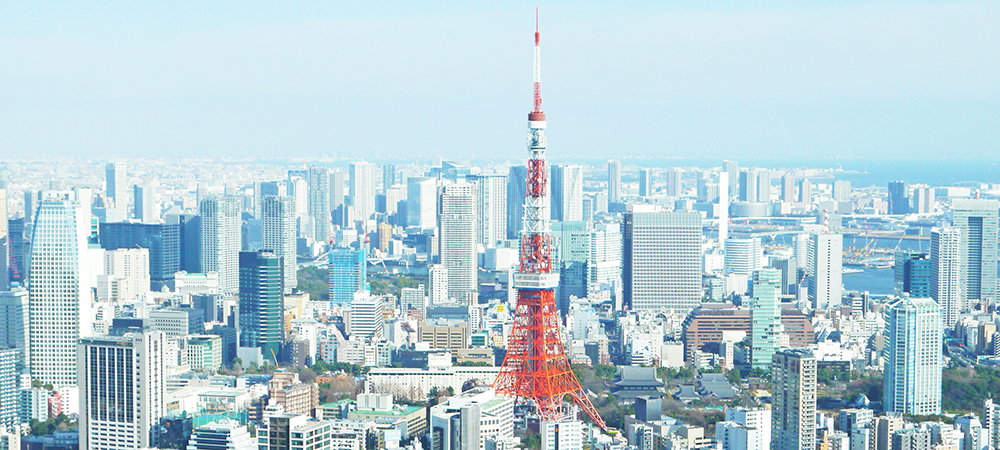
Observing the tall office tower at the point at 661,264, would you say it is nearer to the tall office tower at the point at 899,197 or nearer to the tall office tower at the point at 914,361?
the tall office tower at the point at 914,361

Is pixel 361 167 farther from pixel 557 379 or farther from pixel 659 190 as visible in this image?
pixel 557 379

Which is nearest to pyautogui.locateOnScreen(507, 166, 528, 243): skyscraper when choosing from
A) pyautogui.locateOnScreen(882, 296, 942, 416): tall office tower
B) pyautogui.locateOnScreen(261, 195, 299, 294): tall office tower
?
pyautogui.locateOnScreen(261, 195, 299, 294): tall office tower

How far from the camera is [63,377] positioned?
47.5 feet

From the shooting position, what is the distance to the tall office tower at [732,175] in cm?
4297

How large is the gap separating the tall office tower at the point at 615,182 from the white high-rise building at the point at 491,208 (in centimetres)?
720

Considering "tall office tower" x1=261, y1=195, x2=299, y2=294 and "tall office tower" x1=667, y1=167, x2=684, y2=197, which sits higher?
"tall office tower" x1=667, y1=167, x2=684, y2=197

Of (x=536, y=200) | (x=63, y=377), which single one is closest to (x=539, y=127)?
(x=536, y=200)

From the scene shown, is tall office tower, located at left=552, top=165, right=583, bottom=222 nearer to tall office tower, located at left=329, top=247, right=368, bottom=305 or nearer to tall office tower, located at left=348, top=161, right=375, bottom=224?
tall office tower, located at left=348, top=161, right=375, bottom=224

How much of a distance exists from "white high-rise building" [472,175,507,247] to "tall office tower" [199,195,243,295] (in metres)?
5.89

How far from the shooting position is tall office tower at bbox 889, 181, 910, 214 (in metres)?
40.4

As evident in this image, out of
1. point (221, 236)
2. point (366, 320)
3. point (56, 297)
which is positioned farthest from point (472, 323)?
point (221, 236)

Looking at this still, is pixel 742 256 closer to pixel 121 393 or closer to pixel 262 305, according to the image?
pixel 262 305

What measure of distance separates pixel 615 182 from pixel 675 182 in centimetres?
256

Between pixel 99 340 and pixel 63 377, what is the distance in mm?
2695
